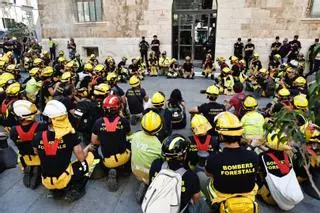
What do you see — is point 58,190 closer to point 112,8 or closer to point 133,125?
point 133,125

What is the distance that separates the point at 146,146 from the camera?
142 inches

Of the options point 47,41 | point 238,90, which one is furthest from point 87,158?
point 47,41

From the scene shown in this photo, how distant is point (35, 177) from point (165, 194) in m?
2.62

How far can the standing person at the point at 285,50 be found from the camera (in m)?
12.9

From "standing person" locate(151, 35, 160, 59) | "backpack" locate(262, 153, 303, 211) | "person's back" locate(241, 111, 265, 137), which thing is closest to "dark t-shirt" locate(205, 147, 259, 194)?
"backpack" locate(262, 153, 303, 211)

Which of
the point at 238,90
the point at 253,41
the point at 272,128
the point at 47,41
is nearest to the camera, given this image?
the point at 272,128

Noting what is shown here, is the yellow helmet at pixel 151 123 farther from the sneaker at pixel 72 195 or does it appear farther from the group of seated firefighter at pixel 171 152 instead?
the sneaker at pixel 72 195

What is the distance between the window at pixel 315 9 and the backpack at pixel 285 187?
1226cm

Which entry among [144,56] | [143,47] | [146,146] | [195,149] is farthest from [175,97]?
[144,56]

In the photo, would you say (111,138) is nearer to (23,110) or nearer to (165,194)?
(23,110)

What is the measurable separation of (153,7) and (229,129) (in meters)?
13.7

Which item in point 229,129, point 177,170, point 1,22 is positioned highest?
point 1,22

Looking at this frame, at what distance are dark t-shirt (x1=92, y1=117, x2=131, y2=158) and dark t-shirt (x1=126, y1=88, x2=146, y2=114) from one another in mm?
2685

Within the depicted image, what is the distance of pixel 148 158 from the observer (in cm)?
360
